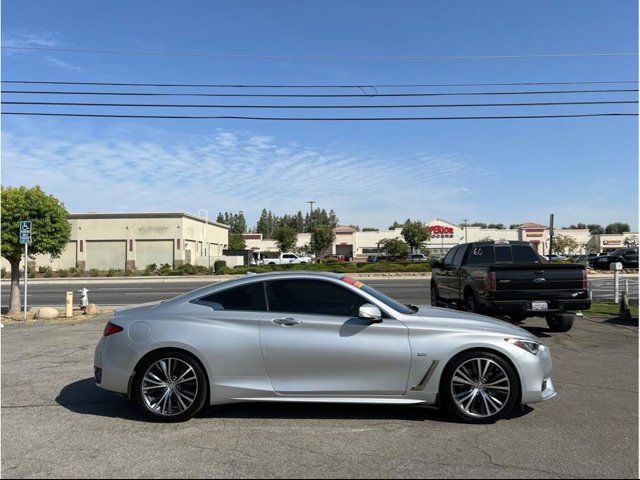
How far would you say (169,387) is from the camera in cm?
527

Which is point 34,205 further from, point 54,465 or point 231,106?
point 54,465

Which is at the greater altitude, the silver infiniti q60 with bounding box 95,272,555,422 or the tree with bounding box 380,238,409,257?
the tree with bounding box 380,238,409,257

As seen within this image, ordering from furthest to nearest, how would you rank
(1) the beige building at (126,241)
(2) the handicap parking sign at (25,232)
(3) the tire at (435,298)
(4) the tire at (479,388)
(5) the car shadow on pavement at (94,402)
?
(1) the beige building at (126,241)
(3) the tire at (435,298)
(2) the handicap parking sign at (25,232)
(5) the car shadow on pavement at (94,402)
(4) the tire at (479,388)

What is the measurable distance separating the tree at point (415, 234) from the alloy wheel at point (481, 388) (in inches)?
2805

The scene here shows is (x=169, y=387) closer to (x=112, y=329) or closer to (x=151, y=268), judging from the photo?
(x=112, y=329)

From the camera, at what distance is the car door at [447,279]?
12.6 metres

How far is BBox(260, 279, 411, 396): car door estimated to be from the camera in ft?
16.9

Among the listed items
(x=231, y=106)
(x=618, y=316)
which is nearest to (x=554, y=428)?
(x=618, y=316)

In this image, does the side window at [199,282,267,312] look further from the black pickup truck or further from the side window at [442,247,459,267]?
the side window at [442,247,459,267]

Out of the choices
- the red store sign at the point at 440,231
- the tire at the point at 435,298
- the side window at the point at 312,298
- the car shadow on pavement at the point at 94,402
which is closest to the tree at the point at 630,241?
the red store sign at the point at 440,231

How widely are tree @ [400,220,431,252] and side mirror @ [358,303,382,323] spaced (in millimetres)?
71354

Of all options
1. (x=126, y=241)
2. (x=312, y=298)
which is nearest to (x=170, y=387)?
(x=312, y=298)

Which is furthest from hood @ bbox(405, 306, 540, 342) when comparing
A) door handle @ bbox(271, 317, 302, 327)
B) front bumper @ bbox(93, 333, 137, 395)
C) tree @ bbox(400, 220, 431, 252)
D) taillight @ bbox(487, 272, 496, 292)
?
tree @ bbox(400, 220, 431, 252)

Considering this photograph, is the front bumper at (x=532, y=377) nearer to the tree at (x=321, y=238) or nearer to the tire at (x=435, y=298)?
the tire at (x=435, y=298)
